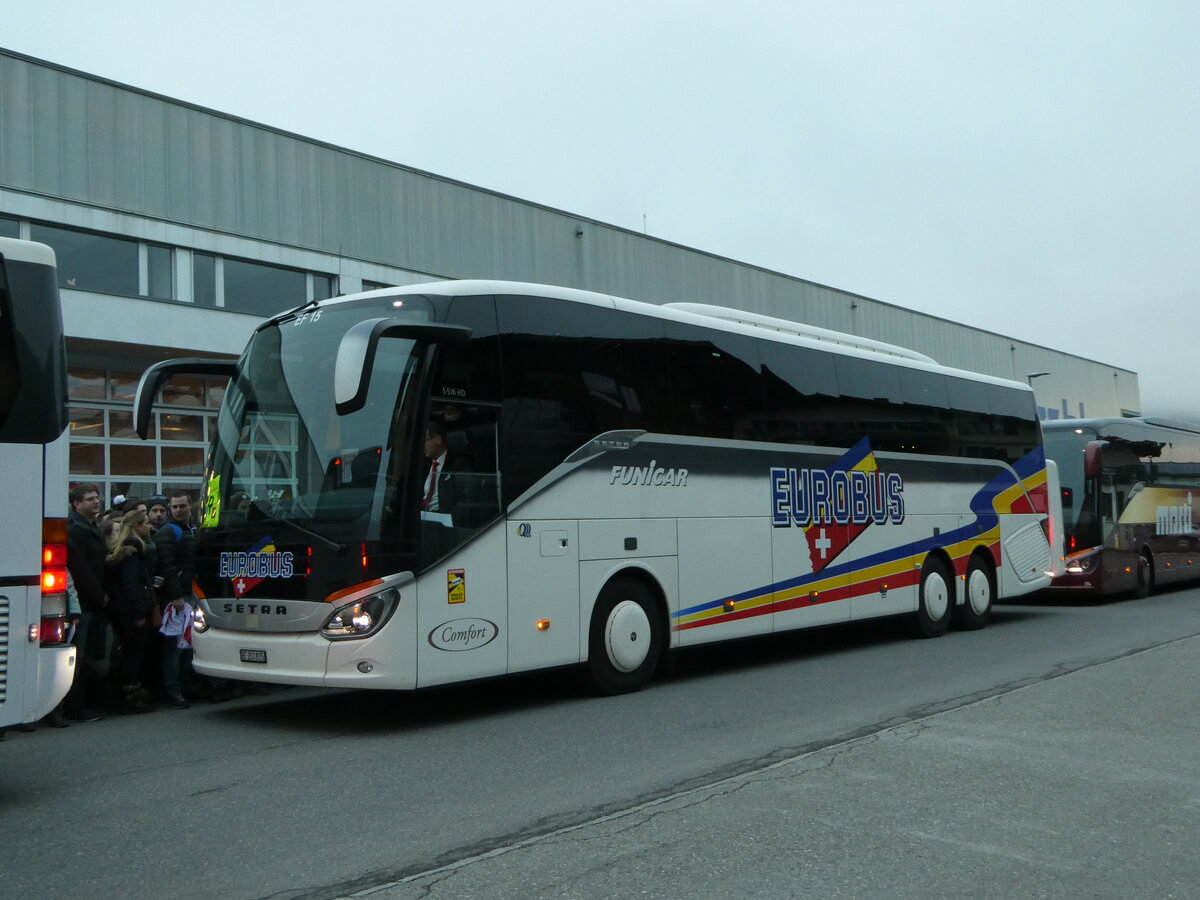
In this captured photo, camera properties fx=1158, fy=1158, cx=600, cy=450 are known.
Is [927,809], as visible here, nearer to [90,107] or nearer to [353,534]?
[353,534]

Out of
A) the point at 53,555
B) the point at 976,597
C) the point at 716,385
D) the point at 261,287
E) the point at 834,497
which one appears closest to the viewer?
the point at 53,555

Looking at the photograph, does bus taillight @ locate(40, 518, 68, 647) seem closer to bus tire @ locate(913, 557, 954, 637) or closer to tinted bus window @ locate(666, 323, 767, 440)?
tinted bus window @ locate(666, 323, 767, 440)

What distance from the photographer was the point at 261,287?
75.1 feet

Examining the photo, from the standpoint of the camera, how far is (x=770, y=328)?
41.9 feet

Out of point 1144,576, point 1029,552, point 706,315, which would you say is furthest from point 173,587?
point 1144,576

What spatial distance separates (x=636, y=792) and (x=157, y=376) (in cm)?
539

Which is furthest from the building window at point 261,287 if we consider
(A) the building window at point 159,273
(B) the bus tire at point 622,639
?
(B) the bus tire at point 622,639

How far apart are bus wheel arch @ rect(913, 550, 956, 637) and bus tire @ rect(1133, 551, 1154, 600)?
7825mm

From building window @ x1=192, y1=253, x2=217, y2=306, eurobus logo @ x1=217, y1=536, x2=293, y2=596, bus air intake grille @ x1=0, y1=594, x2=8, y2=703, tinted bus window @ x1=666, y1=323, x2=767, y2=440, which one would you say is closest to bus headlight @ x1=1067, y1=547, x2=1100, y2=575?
tinted bus window @ x1=666, y1=323, x2=767, y2=440

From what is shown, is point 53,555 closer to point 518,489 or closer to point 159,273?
point 518,489

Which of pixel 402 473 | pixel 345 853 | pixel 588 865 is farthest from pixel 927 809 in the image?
pixel 402 473

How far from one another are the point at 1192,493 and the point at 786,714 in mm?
18288

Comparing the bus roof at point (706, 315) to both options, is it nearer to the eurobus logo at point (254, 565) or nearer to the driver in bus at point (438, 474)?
the driver in bus at point (438, 474)

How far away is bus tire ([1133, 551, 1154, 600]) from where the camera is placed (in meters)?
21.3
